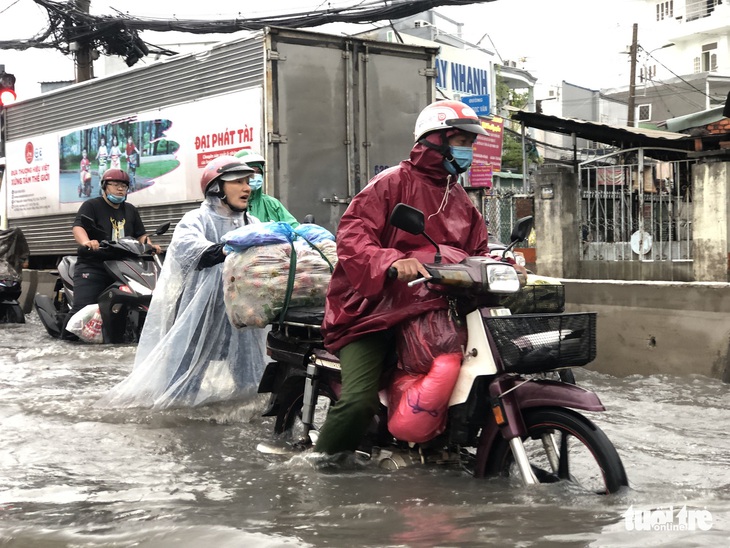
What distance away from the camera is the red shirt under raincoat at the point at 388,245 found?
3783 millimetres

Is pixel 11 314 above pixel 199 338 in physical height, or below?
below

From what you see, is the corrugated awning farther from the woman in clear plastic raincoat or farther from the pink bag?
the pink bag

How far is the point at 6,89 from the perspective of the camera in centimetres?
1658

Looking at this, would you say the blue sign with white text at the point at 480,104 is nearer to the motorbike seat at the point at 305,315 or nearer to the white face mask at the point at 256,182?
the white face mask at the point at 256,182

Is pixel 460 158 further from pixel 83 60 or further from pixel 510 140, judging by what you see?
pixel 510 140

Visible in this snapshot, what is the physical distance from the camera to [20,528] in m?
3.36

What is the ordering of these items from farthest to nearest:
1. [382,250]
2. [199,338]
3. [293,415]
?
[199,338] < [293,415] < [382,250]

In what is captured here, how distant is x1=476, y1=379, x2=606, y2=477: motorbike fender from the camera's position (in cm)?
337

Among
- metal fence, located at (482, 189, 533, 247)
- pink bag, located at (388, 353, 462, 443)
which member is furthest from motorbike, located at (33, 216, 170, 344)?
metal fence, located at (482, 189, 533, 247)

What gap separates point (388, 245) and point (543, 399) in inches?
38.3

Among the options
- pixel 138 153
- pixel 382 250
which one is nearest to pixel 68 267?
pixel 138 153

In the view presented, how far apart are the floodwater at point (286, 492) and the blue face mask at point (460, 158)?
4.23ft

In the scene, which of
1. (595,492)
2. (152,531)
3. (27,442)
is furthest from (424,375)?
(27,442)

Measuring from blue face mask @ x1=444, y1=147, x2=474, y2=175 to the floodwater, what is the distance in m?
1.29
